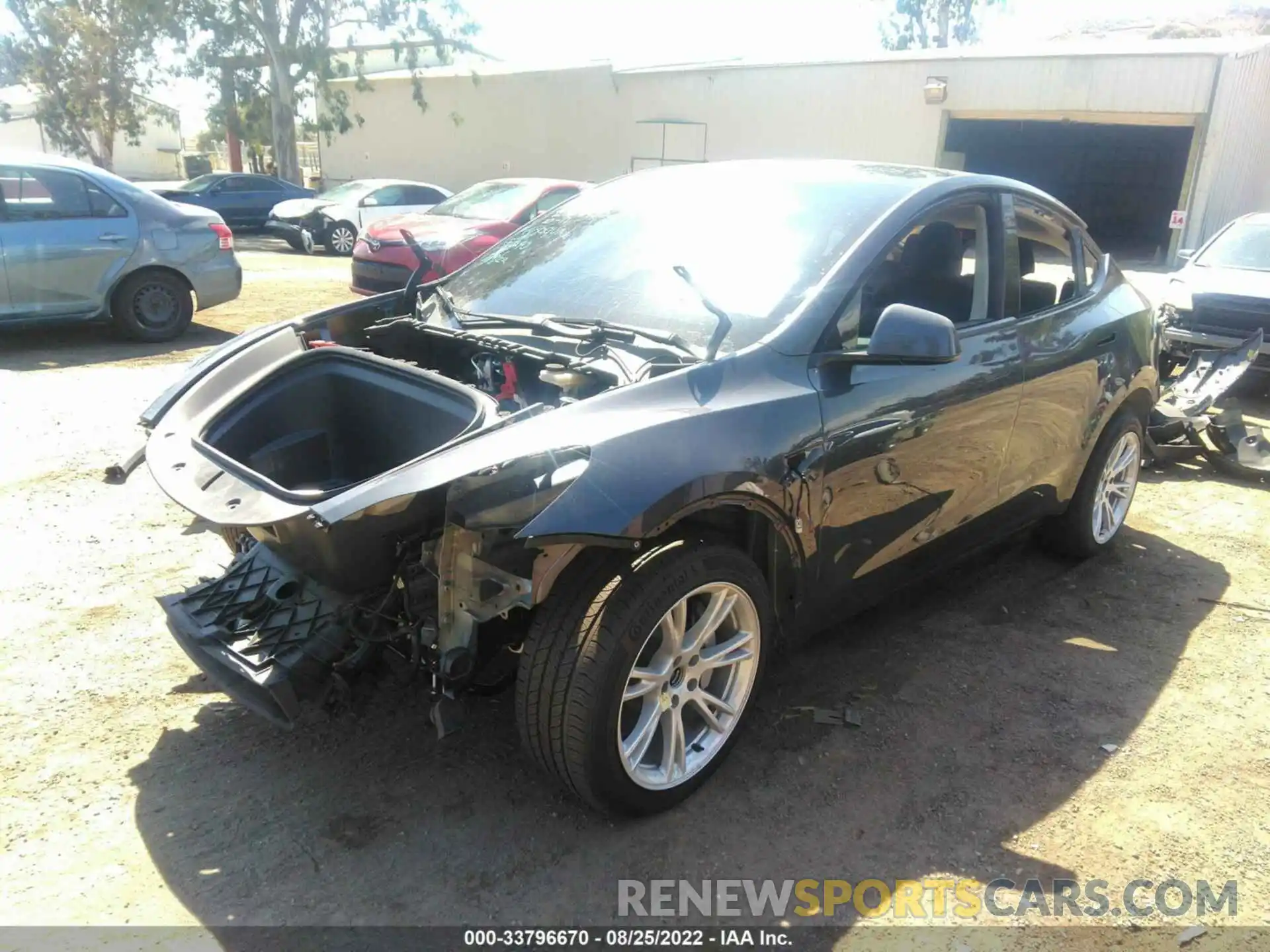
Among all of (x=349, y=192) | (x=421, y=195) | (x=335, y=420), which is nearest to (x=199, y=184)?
(x=349, y=192)

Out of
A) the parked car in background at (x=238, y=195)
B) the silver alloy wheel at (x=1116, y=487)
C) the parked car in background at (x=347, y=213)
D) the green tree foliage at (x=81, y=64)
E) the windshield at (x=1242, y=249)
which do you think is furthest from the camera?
the green tree foliage at (x=81, y=64)

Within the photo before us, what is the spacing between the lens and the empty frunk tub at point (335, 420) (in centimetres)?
297

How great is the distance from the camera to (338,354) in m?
3.29

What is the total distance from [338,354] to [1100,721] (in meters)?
2.94

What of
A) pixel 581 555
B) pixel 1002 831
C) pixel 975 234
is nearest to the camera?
pixel 581 555

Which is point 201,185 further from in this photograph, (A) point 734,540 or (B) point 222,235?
(A) point 734,540

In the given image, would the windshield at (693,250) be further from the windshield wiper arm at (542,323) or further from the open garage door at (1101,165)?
the open garage door at (1101,165)

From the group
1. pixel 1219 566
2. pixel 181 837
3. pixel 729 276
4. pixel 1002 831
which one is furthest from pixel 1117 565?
pixel 181 837

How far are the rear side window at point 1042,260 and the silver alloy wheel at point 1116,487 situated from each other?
0.86 m

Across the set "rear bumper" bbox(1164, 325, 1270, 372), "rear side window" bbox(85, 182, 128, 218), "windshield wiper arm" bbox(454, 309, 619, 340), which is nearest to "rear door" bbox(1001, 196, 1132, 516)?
"windshield wiper arm" bbox(454, 309, 619, 340)

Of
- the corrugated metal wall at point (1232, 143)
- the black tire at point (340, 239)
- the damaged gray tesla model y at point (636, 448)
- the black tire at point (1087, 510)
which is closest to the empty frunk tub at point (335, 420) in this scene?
the damaged gray tesla model y at point (636, 448)

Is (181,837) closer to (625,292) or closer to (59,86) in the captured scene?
(625,292)

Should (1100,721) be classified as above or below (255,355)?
below

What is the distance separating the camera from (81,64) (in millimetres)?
33719
